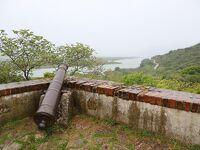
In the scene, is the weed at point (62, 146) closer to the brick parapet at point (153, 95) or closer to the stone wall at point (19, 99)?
the brick parapet at point (153, 95)

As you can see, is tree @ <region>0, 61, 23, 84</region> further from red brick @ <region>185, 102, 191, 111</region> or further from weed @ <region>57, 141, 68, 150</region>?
red brick @ <region>185, 102, 191, 111</region>

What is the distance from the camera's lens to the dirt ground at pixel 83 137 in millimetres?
3734

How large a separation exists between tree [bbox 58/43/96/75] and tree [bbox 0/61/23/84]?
3301 millimetres

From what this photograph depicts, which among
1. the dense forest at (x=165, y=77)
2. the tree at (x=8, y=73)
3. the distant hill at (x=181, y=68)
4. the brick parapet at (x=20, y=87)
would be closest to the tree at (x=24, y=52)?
the tree at (x=8, y=73)

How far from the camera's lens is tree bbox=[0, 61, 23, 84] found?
12.5 meters

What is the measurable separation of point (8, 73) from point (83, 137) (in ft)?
32.4

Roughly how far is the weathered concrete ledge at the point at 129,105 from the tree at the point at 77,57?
10584mm

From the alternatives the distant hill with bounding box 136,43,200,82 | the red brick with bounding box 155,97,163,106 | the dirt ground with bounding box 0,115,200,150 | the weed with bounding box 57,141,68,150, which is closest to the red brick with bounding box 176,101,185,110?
the red brick with bounding box 155,97,163,106

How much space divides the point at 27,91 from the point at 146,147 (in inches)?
101

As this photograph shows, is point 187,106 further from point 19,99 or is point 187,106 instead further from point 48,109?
point 19,99

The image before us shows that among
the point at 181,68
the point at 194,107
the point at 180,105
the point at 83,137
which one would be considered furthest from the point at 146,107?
the point at 181,68

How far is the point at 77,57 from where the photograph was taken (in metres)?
16.2

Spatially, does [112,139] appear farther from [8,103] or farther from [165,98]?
[8,103]

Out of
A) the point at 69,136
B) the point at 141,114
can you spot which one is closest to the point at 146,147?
the point at 141,114
